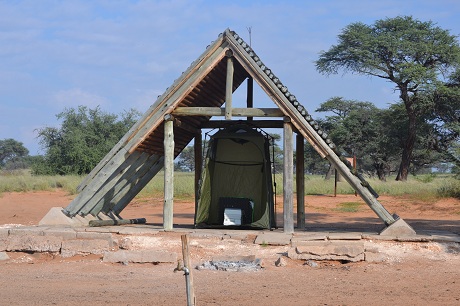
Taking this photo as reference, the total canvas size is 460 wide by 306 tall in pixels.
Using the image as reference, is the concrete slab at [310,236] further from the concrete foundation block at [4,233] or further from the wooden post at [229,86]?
the concrete foundation block at [4,233]

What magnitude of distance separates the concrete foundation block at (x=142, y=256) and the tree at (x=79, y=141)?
83.2 feet

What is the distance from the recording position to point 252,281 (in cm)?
888

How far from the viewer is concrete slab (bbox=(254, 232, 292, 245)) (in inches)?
421

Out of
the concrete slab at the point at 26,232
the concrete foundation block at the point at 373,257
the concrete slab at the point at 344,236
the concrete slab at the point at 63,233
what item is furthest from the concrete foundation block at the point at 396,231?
the concrete slab at the point at 26,232

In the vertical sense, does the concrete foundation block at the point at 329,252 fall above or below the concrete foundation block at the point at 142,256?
above

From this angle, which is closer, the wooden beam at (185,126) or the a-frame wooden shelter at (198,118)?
the a-frame wooden shelter at (198,118)

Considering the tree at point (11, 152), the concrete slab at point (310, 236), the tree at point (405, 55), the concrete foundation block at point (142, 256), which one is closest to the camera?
the concrete foundation block at point (142, 256)

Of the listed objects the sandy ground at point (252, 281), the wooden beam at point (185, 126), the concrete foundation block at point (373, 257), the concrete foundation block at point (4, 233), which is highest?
the wooden beam at point (185, 126)

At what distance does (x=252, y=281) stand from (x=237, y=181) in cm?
449

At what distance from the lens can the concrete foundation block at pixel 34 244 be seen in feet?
35.9

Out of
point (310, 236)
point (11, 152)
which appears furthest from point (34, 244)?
point (11, 152)

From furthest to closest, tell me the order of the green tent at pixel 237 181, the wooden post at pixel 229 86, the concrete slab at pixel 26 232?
the green tent at pixel 237 181 < the wooden post at pixel 229 86 < the concrete slab at pixel 26 232

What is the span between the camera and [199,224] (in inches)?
503

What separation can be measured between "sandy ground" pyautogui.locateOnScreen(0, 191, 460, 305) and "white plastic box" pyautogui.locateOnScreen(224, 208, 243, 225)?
173 centimetres
